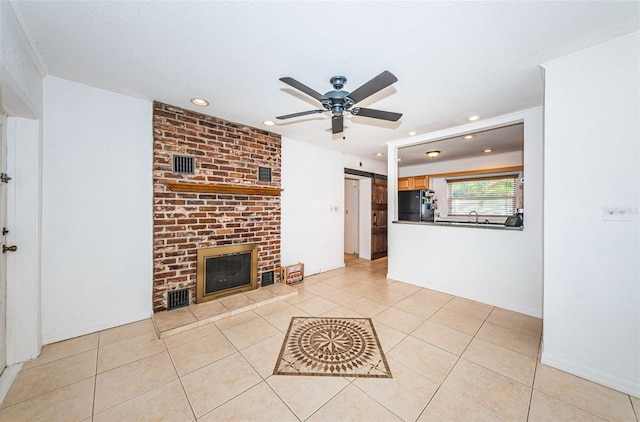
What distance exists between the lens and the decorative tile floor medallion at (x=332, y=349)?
1.87 meters

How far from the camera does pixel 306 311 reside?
2.92 meters

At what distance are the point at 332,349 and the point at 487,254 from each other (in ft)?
8.34

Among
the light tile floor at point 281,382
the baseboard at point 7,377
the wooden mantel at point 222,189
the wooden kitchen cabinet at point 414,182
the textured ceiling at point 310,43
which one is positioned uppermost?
the textured ceiling at point 310,43

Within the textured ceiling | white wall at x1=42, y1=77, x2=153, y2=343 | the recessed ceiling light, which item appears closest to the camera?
the textured ceiling

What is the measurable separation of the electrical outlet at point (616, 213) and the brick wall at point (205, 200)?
3556mm

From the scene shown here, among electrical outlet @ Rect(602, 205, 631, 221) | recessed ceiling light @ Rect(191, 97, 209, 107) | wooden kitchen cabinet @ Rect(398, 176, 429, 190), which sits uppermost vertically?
recessed ceiling light @ Rect(191, 97, 209, 107)

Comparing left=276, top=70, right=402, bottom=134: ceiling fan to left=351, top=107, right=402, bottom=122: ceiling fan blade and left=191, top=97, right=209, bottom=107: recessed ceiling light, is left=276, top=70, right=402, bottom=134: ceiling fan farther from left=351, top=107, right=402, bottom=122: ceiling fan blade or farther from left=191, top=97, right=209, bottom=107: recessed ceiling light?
left=191, top=97, right=209, bottom=107: recessed ceiling light

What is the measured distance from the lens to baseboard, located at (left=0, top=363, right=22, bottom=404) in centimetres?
162

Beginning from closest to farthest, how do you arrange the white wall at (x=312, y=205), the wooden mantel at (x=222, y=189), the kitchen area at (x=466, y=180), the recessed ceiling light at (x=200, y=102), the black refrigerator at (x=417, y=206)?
the recessed ceiling light at (x=200, y=102)
the wooden mantel at (x=222, y=189)
the white wall at (x=312, y=205)
the kitchen area at (x=466, y=180)
the black refrigerator at (x=417, y=206)

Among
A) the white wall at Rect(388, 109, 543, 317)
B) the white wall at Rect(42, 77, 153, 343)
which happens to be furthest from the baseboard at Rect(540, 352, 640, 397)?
the white wall at Rect(42, 77, 153, 343)

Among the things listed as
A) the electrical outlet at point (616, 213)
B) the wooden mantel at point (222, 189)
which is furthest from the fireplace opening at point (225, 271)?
the electrical outlet at point (616, 213)

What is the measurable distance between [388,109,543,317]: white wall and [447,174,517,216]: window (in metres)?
2.64

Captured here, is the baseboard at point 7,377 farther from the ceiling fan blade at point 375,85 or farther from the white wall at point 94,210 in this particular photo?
the ceiling fan blade at point 375,85

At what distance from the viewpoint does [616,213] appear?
5.55 feet
